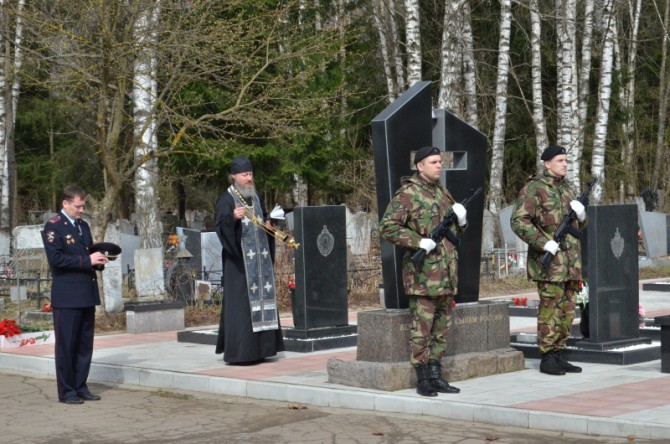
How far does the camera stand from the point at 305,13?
108 feet

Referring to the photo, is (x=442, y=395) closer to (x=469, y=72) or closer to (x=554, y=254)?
(x=554, y=254)

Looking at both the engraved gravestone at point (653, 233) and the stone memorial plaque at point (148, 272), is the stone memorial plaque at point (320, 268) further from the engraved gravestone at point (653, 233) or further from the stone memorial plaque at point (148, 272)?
the engraved gravestone at point (653, 233)

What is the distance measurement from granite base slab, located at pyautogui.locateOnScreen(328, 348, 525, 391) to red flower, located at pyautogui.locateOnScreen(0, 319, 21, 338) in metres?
5.29

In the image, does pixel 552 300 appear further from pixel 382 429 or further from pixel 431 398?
pixel 382 429

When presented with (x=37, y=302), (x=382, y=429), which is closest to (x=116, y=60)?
(x=37, y=302)

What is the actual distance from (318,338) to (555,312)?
3.80 metres

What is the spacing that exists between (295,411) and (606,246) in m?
3.88

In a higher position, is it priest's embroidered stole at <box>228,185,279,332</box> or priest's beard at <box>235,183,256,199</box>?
priest's beard at <box>235,183,256,199</box>

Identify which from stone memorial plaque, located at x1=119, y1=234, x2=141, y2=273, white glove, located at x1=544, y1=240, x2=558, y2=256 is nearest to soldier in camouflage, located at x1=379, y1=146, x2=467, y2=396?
white glove, located at x1=544, y1=240, x2=558, y2=256

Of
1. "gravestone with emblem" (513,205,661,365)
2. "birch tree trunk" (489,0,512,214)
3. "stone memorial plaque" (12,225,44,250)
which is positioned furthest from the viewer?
"birch tree trunk" (489,0,512,214)

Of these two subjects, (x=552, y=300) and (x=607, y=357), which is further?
(x=607, y=357)

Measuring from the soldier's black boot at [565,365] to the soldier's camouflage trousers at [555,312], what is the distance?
8cm

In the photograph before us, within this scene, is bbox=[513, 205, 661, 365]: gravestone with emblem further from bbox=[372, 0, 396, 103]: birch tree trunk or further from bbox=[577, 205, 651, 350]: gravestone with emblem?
bbox=[372, 0, 396, 103]: birch tree trunk

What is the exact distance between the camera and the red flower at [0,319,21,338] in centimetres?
1378
